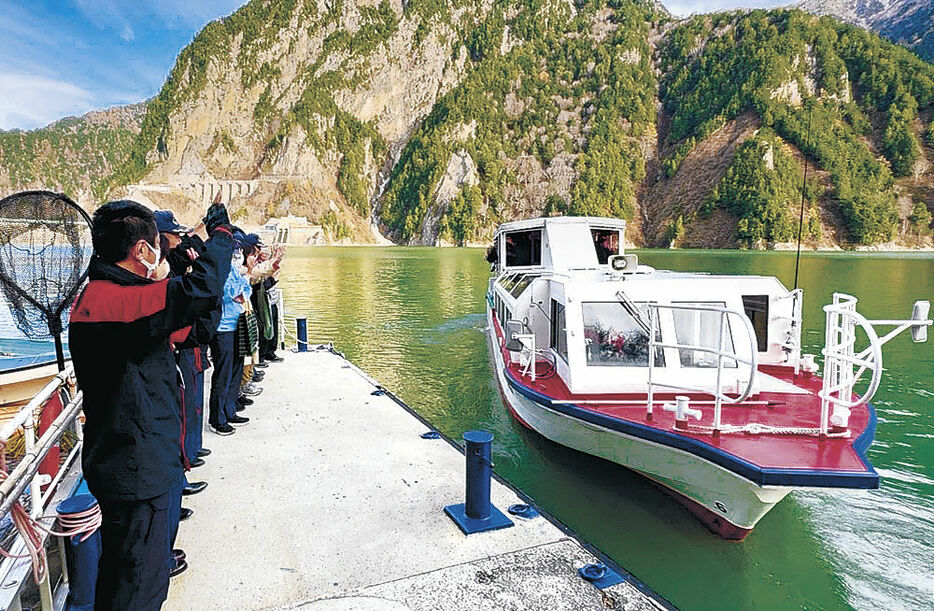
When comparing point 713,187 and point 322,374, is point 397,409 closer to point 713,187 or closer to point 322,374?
point 322,374

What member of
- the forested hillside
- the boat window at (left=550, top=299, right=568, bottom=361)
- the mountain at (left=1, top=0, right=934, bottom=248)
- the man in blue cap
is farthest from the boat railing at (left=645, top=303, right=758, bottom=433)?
the mountain at (left=1, top=0, right=934, bottom=248)

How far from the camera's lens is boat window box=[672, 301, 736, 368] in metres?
7.01

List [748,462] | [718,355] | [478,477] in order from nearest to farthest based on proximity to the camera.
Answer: [478,477] → [748,462] → [718,355]

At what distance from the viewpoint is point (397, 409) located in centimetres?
718

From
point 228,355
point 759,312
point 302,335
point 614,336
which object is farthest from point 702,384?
point 302,335

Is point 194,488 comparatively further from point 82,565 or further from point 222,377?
point 82,565

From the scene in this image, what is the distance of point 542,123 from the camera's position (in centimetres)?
14062

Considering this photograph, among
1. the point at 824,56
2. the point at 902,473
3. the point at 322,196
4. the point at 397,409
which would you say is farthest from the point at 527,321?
the point at 824,56

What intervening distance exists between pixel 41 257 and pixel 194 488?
2.98 meters

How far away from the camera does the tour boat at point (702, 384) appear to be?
15.8ft

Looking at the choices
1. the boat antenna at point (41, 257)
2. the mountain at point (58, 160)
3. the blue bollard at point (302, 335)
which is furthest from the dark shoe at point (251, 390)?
the mountain at point (58, 160)

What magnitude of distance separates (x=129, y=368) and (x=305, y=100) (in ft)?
504

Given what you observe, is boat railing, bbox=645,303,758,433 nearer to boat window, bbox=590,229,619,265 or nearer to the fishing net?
boat window, bbox=590,229,619,265

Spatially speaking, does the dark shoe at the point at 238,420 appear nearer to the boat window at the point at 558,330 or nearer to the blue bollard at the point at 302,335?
the boat window at the point at 558,330
